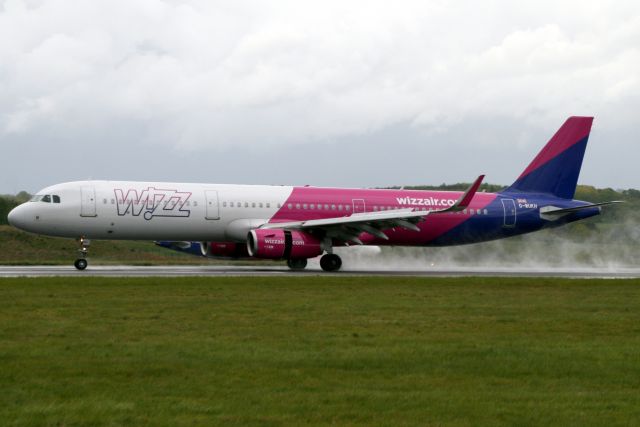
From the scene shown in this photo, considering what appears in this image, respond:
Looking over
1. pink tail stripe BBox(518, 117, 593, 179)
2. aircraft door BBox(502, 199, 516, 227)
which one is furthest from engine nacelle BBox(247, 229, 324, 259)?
pink tail stripe BBox(518, 117, 593, 179)

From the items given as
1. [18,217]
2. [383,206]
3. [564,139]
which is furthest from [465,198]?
[18,217]

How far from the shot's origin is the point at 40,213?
38.3m

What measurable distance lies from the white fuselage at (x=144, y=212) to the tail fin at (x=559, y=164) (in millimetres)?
13587

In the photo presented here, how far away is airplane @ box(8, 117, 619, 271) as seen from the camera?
38500mm

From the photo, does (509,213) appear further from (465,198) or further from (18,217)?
(18,217)

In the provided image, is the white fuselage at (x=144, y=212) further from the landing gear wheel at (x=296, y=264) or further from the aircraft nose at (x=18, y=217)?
the landing gear wheel at (x=296, y=264)

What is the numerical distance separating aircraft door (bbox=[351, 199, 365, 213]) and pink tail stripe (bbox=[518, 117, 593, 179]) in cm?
910

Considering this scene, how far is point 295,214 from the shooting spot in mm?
41750

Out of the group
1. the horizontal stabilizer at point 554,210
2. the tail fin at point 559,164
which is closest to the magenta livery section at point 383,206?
the horizontal stabilizer at point 554,210
